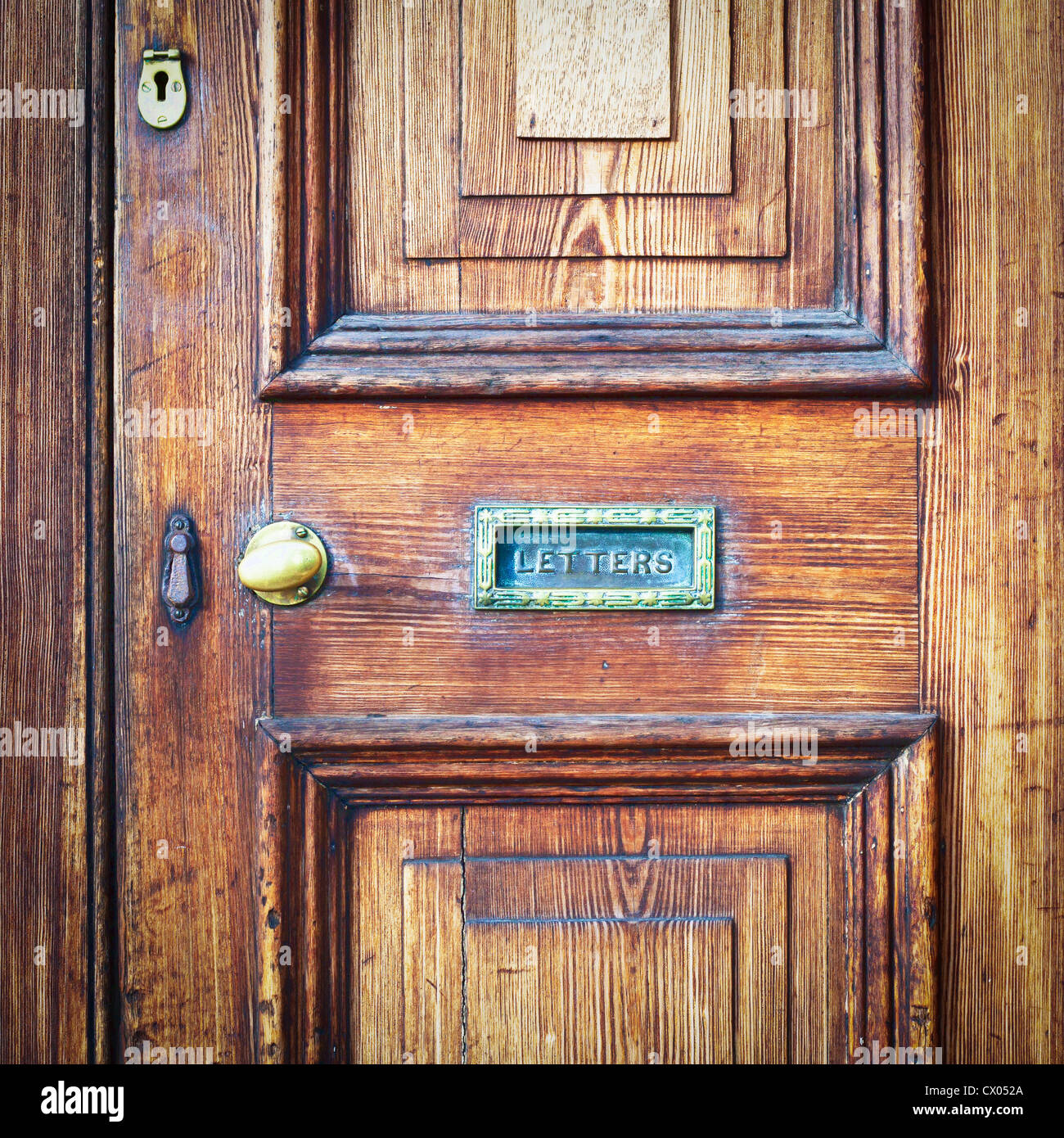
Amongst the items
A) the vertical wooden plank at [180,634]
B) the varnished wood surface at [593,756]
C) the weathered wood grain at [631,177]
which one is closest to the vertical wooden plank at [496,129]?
the weathered wood grain at [631,177]

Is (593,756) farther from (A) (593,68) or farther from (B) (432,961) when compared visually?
(A) (593,68)

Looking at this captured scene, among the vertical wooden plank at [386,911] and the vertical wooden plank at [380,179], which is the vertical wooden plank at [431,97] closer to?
the vertical wooden plank at [380,179]

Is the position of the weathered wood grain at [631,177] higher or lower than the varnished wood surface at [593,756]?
higher

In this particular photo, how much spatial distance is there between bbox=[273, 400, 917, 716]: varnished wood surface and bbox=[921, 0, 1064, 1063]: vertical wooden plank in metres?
0.05

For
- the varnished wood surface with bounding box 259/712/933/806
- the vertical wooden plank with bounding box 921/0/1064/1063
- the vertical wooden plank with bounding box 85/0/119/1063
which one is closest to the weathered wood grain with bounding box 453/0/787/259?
the vertical wooden plank with bounding box 921/0/1064/1063

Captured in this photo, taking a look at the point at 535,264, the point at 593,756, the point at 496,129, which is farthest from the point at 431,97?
the point at 593,756

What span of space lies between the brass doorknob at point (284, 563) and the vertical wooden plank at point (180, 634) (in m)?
0.04

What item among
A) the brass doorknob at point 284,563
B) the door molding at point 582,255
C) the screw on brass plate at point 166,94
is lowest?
the brass doorknob at point 284,563

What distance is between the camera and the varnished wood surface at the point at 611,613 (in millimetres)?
759

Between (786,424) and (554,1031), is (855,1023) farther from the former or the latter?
(786,424)

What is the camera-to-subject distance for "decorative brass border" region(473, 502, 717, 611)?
0.75m

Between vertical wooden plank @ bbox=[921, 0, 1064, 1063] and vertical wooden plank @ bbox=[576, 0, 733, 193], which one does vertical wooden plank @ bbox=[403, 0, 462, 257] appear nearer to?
vertical wooden plank @ bbox=[576, 0, 733, 193]

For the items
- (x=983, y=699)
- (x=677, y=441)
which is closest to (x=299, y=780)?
(x=677, y=441)

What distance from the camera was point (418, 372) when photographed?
75 centimetres
